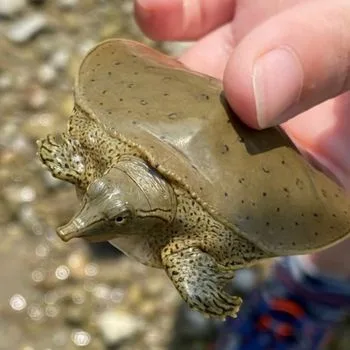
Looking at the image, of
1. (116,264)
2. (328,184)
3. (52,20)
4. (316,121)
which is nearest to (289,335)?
(116,264)

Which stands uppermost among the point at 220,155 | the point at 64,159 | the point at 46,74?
the point at 220,155

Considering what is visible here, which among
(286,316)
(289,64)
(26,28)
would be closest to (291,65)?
(289,64)

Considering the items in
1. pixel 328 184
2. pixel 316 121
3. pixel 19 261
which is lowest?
pixel 19 261

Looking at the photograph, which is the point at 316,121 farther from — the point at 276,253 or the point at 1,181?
the point at 1,181

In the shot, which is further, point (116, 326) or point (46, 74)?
point (46, 74)

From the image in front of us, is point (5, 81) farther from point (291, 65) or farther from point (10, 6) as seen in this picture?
point (291, 65)

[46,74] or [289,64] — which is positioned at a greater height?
[289,64]
